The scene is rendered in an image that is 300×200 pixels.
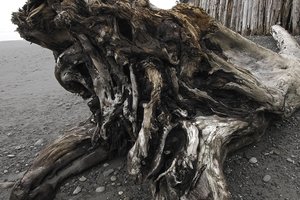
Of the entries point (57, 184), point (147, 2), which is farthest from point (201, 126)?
point (57, 184)

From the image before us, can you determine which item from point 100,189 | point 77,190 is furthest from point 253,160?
point 77,190

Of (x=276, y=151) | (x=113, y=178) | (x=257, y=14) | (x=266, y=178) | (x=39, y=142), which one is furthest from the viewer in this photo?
(x=257, y=14)

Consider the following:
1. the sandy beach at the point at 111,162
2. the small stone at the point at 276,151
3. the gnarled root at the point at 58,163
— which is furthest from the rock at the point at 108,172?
the small stone at the point at 276,151

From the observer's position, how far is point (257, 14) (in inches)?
260

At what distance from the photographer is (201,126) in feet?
9.08

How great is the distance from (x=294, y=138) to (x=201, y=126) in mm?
1200

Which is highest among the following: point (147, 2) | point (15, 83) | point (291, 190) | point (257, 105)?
point (147, 2)

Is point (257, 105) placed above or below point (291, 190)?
above

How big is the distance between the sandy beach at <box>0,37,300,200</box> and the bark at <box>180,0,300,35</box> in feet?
2.62

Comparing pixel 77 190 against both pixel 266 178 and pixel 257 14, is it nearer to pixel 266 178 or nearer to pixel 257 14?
pixel 266 178

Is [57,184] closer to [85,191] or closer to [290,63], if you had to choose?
[85,191]

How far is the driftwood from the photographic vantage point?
2.67 meters

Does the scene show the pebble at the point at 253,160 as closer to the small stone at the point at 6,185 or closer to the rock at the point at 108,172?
the rock at the point at 108,172

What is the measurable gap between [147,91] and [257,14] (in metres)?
4.43
